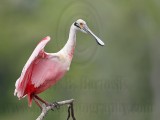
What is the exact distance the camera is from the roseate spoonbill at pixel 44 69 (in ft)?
13.8

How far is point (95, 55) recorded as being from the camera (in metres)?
11.2

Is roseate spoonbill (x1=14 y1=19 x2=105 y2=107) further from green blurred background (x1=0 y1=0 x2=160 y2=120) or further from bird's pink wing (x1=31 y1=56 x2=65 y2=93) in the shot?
green blurred background (x1=0 y1=0 x2=160 y2=120)

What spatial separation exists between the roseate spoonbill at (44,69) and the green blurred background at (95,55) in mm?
5267

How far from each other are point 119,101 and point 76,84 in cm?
55

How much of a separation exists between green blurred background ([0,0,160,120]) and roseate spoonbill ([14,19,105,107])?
5.27 meters

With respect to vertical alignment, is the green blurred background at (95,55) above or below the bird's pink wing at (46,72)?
above

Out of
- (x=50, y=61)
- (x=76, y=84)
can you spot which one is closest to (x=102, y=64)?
(x=76, y=84)

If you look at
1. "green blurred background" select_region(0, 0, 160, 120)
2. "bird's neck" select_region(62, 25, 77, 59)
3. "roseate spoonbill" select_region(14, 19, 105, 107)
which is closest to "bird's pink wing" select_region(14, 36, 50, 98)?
"roseate spoonbill" select_region(14, 19, 105, 107)

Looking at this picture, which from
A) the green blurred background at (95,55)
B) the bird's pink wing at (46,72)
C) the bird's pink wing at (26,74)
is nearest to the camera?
the bird's pink wing at (26,74)

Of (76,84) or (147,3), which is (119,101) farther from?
(147,3)

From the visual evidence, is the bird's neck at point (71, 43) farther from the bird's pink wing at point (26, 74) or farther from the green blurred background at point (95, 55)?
the green blurred background at point (95, 55)

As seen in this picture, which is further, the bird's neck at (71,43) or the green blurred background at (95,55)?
the green blurred background at (95,55)

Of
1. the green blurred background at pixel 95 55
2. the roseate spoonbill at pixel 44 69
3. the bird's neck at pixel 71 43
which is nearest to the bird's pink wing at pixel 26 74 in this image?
the roseate spoonbill at pixel 44 69

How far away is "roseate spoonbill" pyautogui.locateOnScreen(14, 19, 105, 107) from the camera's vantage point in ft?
13.8
